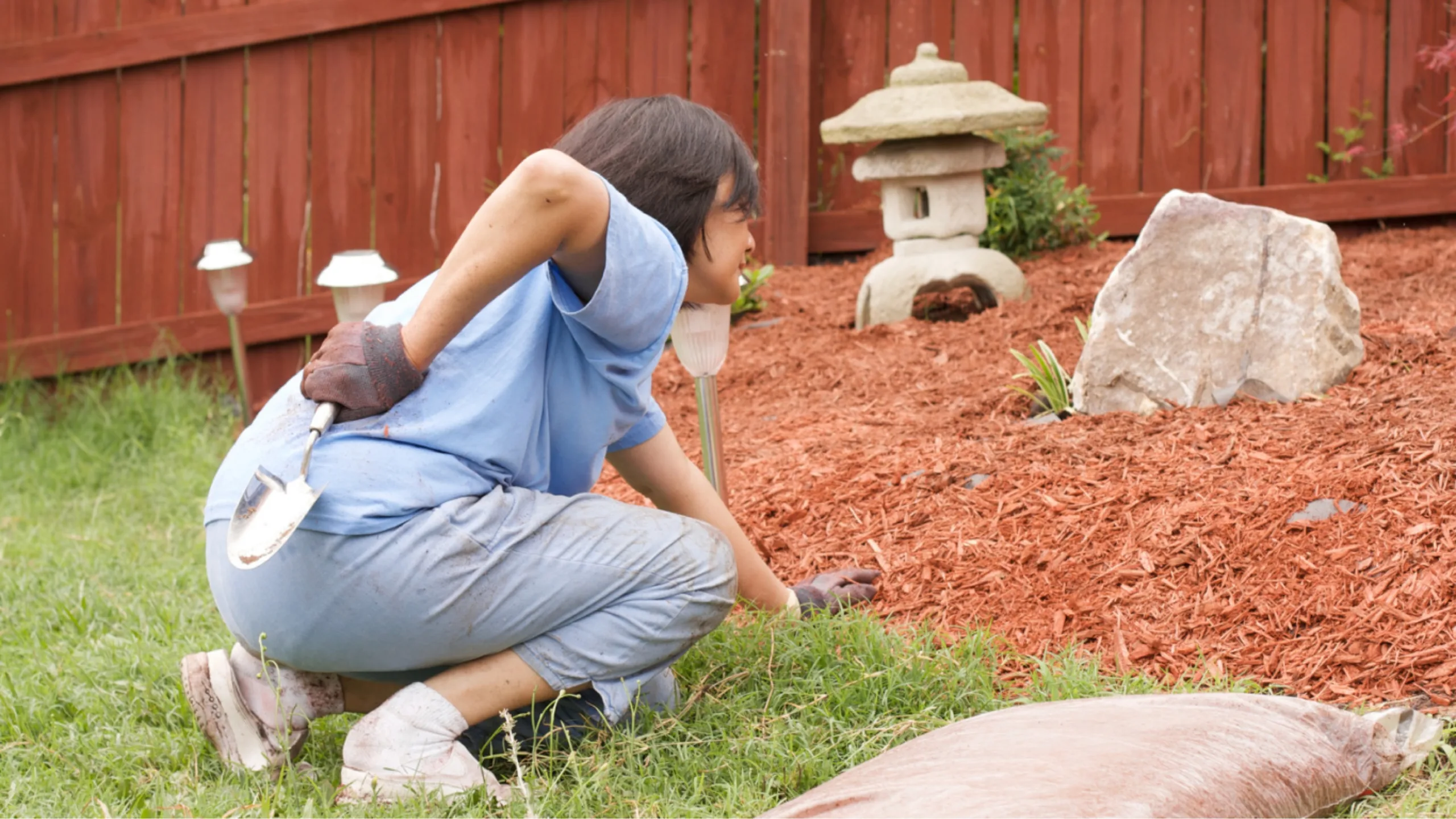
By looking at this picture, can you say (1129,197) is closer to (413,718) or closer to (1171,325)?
(1171,325)

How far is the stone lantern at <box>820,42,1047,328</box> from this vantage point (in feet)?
16.3

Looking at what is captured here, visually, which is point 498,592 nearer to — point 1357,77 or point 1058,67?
point 1058,67

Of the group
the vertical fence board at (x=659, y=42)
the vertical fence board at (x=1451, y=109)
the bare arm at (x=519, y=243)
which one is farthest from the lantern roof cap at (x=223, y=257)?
the vertical fence board at (x=1451, y=109)

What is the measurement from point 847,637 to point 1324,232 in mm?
1870

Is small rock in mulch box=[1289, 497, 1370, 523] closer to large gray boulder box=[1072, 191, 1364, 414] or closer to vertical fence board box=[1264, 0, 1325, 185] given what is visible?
large gray boulder box=[1072, 191, 1364, 414]

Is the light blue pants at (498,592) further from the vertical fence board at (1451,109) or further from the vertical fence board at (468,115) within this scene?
the vertical fence board at (1451,109)

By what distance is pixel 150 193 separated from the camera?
6.01 m

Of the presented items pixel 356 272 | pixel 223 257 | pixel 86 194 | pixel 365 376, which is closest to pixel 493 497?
pixel 365 376

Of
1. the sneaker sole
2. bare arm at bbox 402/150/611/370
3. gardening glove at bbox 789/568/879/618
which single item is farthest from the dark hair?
the sneaker sole

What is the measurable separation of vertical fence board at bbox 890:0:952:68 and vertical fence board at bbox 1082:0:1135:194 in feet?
1.89

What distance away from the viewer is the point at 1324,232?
3494mm

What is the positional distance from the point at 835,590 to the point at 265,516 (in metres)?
1.23

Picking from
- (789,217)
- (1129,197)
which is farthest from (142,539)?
(1129,197)

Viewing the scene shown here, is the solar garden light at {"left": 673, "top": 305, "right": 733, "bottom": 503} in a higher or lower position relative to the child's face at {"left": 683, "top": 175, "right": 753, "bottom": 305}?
lower
